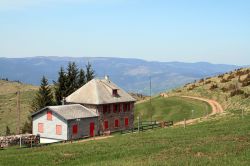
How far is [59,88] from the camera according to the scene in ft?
320

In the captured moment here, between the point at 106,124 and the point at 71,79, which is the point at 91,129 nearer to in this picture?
the point at 106,124

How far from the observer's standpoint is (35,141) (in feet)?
210

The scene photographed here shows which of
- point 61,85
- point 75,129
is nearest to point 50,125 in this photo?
point 75,129

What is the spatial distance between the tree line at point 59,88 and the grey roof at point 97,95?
15883mm

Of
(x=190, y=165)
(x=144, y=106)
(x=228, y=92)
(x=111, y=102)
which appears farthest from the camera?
(x=144, y=106)

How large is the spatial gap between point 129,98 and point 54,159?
48572 mm

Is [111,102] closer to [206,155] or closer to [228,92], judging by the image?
[228,92]

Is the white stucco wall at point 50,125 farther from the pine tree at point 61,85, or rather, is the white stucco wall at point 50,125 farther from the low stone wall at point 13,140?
the pine tree at point 61,85

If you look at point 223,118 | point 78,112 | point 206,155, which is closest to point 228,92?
point 223,118

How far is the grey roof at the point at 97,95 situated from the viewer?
7475 cm

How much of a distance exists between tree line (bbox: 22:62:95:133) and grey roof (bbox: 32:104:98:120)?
835 inches

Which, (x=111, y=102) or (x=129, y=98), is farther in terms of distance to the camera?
(x=129, y=98)

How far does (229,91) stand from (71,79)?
38.1 m

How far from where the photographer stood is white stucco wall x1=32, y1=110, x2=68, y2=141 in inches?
2672
